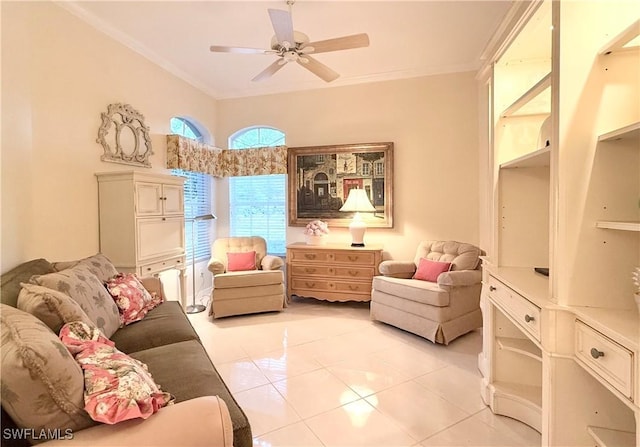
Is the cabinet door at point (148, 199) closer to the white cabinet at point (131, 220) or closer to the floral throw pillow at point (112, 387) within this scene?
the white cabinet at point (131, 220)

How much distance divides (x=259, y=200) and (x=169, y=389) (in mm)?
3641

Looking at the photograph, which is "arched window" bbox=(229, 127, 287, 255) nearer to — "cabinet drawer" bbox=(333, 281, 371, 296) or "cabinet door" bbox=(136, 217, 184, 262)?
"cabinet drawer" bbox=(333, 281, 371, 296)

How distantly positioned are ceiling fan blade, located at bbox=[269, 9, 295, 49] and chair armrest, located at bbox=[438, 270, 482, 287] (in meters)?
2.39

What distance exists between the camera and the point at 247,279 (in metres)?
3.65

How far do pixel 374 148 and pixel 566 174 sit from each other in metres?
2.98

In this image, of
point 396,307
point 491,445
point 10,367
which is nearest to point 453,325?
point 396,307

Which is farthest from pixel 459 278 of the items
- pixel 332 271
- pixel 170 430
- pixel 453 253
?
pixel 170 430

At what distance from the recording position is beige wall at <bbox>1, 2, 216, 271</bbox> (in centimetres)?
204

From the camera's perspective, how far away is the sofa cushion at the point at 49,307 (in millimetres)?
1312

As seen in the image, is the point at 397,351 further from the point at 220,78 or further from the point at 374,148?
the point at 220,78

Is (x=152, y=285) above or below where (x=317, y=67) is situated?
below

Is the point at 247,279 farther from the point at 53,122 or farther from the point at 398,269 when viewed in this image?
the point at 53,122

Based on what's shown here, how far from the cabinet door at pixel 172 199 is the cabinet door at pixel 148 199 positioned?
0.20 feet

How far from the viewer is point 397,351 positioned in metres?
2.82
